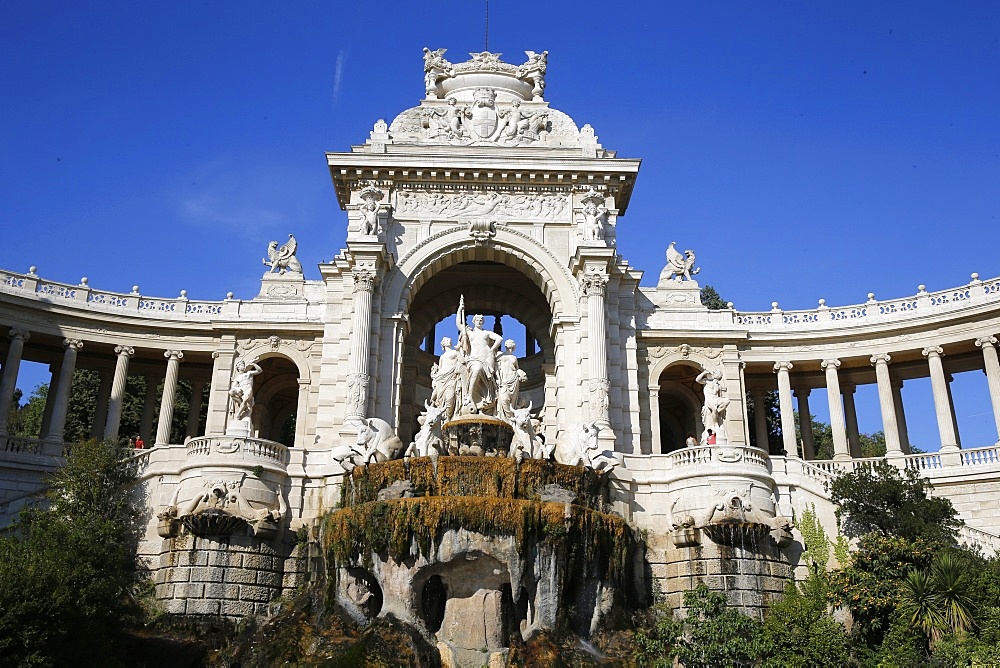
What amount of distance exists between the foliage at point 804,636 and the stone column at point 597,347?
10758 millimetres

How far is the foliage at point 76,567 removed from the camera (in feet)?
68.1

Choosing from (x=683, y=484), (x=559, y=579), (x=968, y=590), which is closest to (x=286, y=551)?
(x=559, y=579)

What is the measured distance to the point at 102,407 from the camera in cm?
4478

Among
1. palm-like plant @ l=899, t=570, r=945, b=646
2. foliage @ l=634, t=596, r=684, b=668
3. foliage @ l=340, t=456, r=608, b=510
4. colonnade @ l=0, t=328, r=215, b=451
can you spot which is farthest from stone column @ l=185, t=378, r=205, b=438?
palm-like plant @ l=899, t=570, r=945, b=646

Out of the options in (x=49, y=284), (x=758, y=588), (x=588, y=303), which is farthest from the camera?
(x=49, y=284)

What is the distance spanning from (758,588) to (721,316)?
696 inches

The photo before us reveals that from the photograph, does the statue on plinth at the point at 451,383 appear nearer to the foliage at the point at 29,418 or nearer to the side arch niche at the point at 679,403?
the side arch niche at the point at 679,403

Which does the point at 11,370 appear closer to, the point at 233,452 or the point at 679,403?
the point at 233,452

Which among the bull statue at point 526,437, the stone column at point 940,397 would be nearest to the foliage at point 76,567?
the bull statue at point 526,437

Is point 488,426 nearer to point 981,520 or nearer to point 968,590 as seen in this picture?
point 968,590

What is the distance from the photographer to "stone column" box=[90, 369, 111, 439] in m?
43.4

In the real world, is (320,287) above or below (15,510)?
above

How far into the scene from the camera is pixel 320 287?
4403 cm

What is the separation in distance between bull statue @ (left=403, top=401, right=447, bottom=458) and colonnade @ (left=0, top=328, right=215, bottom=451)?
45.9 feet
